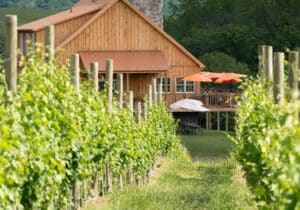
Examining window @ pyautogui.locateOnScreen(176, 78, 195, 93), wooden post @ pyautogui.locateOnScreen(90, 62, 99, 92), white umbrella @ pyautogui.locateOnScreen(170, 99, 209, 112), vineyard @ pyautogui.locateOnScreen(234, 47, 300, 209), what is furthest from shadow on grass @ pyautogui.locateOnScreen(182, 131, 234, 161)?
vineyard @ pyautogui.locateOnScreen(234, 47, 300, 209)

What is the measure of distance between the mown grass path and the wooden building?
19350 millimetres

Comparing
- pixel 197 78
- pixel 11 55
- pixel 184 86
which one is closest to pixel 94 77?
pixel 11 55

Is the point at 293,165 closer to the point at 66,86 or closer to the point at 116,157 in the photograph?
the point at 66,86

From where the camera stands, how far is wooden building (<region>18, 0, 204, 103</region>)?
2079 inches

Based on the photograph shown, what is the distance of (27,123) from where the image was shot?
35.5 ft

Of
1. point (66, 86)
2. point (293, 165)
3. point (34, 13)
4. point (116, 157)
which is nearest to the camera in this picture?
point (293, 165)

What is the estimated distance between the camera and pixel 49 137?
11.5m

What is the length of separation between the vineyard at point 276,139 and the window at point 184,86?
123 ft

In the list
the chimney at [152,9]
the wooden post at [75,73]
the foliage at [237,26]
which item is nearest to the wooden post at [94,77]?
the wooden post at [75,73]

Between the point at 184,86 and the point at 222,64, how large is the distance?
8.07 m

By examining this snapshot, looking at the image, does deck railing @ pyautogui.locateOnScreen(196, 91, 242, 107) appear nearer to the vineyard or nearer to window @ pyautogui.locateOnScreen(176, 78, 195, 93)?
window @ pyautogui.locateOnScreen(176, 78, 195, 93)

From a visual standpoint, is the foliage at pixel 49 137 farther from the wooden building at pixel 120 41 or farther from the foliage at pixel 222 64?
the foliage at pixel 222 64

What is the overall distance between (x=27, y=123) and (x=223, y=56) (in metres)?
54.8

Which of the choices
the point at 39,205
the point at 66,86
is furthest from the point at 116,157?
the point at 39,205
